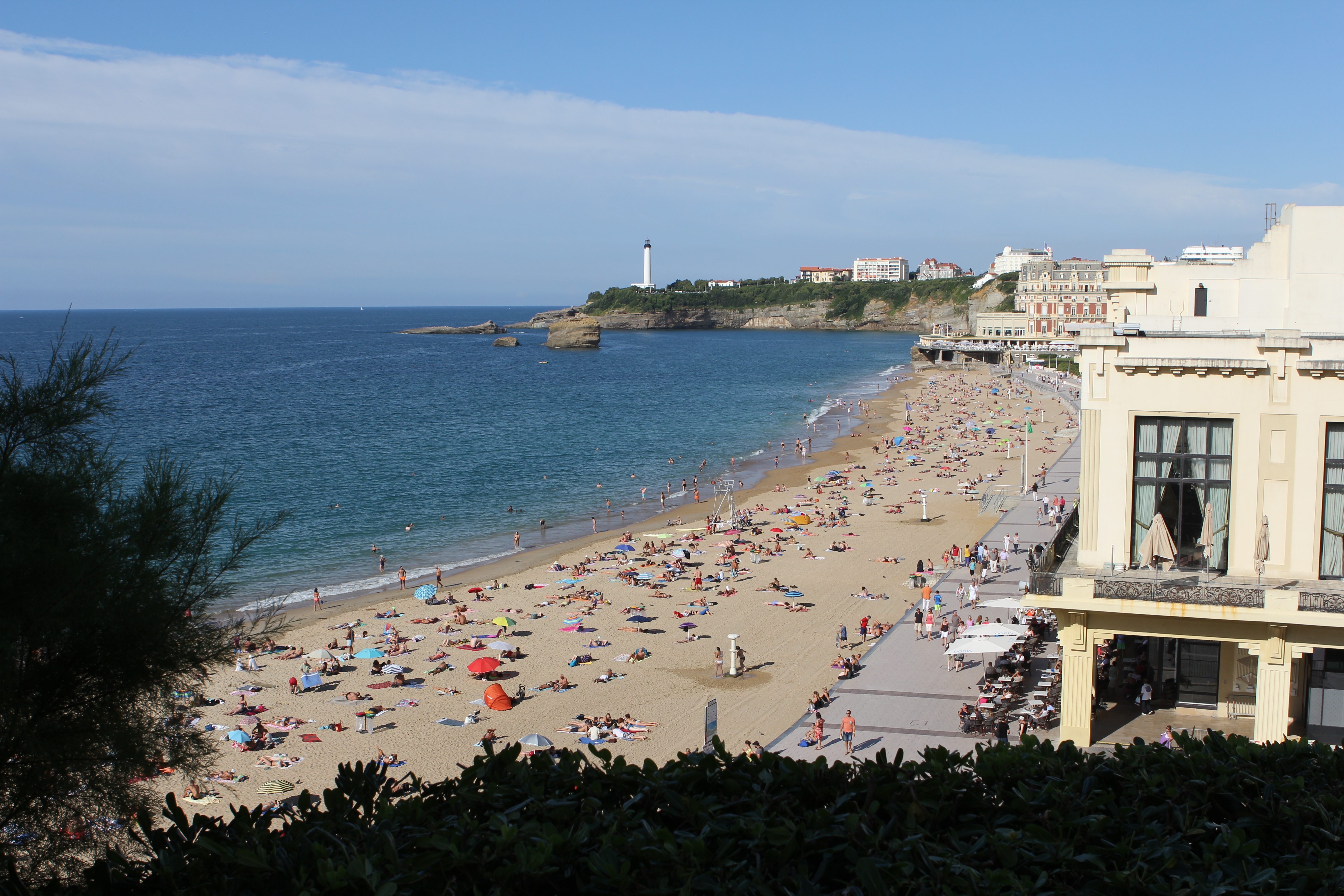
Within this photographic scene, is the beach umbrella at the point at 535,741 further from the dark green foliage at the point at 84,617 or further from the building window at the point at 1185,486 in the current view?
the dark green foliage at the point at 84,617

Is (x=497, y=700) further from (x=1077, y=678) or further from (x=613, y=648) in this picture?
(x=1077, y=678)

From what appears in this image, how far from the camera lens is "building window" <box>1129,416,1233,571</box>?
14.3 meters

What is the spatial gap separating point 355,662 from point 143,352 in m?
152

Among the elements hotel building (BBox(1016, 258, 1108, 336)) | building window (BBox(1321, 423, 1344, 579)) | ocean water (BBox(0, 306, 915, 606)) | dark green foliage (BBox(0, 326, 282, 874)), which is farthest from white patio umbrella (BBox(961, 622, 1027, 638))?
hotel building (BBox(1016, 258, 1108, 336))

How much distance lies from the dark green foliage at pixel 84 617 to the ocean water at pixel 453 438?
3.81m

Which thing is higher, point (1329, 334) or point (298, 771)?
point (1329, 334)

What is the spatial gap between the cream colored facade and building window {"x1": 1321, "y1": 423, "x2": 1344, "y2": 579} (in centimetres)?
2

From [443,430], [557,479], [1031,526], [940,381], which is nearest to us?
[1031,526]

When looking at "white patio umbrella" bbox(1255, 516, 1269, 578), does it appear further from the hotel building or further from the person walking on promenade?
the hotel building

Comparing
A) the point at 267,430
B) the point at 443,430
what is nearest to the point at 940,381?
the point at 443,430

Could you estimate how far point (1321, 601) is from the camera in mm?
13430

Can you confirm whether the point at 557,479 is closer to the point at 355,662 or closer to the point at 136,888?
the point at 355,662

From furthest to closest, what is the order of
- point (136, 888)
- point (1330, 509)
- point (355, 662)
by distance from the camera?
point (355, 662) → point (1330, 509) → point (136, 888)

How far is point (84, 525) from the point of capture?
25.7 ft
